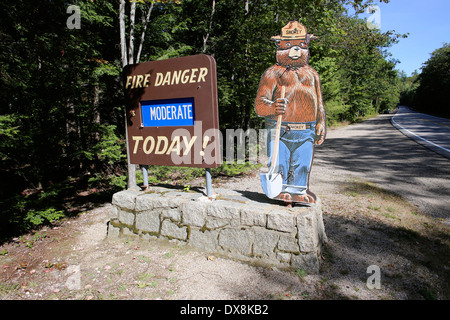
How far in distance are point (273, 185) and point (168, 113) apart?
6.35ft

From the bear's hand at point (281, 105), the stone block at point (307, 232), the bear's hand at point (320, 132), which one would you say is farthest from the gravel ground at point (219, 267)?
the bear's hand at point (281, 105)

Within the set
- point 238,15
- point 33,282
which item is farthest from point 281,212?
point 238,15

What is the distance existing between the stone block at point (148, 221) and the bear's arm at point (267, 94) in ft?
7.32

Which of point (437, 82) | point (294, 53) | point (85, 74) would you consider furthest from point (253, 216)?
point (437, 82)

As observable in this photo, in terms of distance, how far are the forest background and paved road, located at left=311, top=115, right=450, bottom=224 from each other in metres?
3.90

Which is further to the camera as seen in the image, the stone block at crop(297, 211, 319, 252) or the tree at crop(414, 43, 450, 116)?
the tree at crop(414, 43, 450, 116)

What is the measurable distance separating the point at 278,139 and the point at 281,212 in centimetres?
102

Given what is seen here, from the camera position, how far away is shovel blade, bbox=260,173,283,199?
3.37 meters

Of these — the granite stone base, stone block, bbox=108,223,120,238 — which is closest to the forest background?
stone block, bbox=108,223,120,238

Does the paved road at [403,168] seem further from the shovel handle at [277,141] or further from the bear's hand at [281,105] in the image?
the bear's hand at [281,105]

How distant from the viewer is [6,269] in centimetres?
331

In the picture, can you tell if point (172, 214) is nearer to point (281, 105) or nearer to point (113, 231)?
point (113, 231)

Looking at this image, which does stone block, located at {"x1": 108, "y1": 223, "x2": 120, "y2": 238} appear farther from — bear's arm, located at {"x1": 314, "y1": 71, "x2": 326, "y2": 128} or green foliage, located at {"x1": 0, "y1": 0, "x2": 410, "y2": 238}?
bear's arm, located at {"x1": 314, "y1": 71, "x2": 326, "y2": 128}
